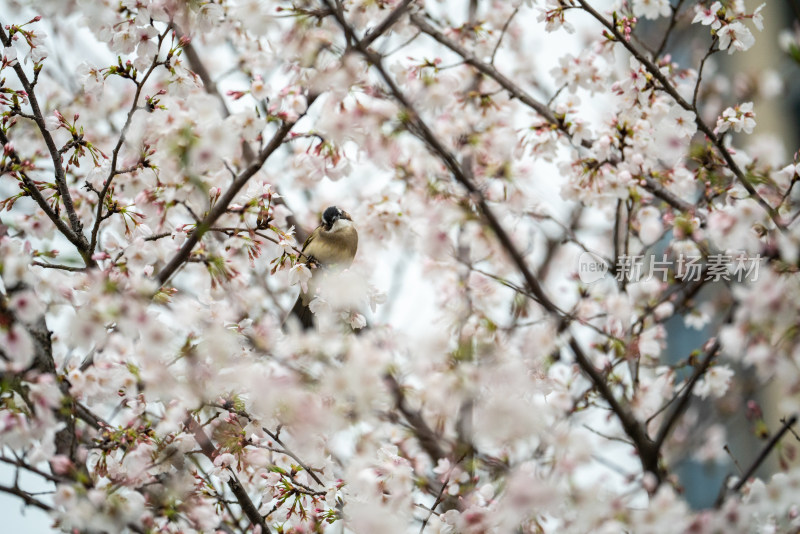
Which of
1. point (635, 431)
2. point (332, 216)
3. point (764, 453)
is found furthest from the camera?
point (332, 216)

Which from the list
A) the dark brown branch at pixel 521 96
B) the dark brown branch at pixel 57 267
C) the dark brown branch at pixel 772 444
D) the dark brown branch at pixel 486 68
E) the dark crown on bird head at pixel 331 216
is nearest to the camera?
the dark brown branch at pixel 772 444

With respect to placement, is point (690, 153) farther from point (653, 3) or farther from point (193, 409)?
point (193, 409)

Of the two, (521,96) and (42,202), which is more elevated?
(521,96)

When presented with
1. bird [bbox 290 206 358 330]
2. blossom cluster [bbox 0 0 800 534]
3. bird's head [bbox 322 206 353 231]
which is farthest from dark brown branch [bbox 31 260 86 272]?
bird's head [bbox 322 206 353 231]

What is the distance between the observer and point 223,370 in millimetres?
2311

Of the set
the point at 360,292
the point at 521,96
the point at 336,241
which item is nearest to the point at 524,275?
the point at 360,292

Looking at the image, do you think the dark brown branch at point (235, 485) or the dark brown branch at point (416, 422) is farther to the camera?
the dark brown branch at point (235, 485)

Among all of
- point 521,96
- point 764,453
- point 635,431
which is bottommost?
point 764,453

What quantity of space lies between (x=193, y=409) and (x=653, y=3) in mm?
2718

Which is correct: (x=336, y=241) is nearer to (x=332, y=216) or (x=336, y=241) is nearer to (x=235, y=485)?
(x=332, y=216)

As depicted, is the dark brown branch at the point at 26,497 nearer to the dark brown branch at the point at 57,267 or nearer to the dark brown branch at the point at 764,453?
the dark brown branch at the point at 57,267

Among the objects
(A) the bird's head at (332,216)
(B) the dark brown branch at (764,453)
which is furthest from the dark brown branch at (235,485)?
(A) the bird's head at (332,216)

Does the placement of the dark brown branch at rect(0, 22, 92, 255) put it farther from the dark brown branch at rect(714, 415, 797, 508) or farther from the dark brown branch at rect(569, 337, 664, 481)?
the dark brown branch at rect(714, 415, 797, 508)

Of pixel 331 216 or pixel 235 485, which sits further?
pixel 331 216
